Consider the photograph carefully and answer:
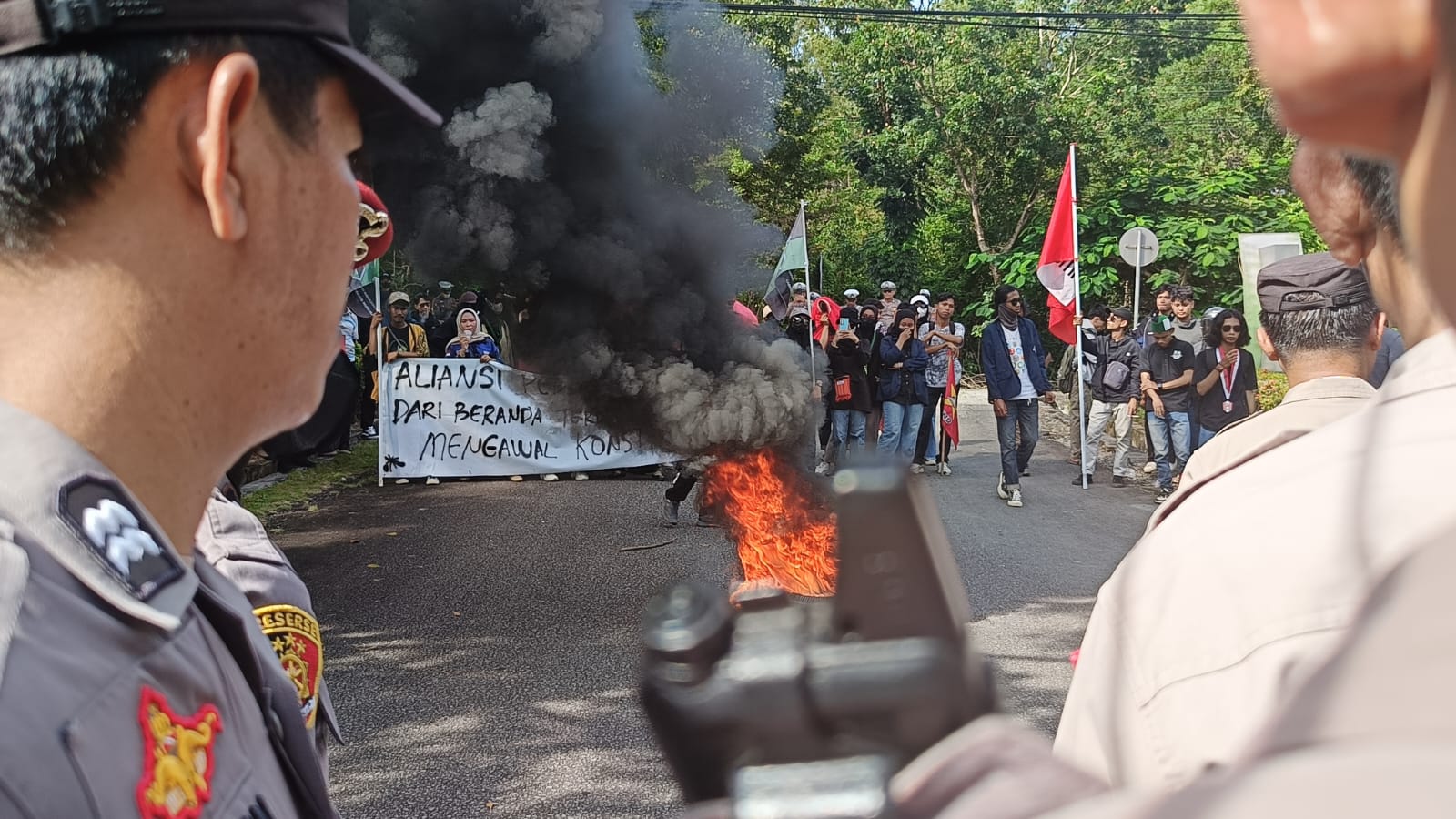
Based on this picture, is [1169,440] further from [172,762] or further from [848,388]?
[172,762]

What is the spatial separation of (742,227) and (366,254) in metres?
3.68

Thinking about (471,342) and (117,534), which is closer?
(117,534)

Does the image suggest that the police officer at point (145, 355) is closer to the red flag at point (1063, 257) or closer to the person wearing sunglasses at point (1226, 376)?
the person wearing sunglasses at point (1226, 376)

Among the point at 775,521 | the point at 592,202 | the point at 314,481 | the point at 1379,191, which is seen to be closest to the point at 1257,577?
the point at 1379,191

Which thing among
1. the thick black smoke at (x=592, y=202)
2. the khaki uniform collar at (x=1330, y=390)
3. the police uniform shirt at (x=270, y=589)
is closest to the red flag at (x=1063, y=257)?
the thick black smoke at (x=592, y=202)

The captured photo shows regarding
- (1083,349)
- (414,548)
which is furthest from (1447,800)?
(1083,349)

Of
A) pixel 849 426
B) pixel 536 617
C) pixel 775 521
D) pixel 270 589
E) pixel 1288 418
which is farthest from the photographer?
pixel 849 426

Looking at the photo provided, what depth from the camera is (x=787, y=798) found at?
0.50 m

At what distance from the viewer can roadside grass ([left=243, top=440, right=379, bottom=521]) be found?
9.00 m

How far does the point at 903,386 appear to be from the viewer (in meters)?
10.7

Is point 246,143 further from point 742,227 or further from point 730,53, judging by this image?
point 730,53

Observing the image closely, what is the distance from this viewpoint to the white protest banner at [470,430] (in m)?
10.8

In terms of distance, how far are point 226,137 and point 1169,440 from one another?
10.0m

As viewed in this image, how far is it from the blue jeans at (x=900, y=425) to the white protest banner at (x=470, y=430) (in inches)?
93.4
